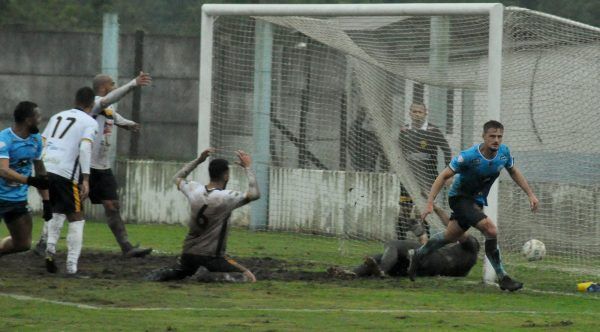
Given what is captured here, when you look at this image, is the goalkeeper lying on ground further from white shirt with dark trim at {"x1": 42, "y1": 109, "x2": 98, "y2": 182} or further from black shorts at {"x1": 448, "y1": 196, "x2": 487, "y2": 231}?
white shirt with dark trim at {"x1": 42, "y1": 109, "x2": 98, "y2": 182}

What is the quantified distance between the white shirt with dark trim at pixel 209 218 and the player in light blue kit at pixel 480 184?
1.85m

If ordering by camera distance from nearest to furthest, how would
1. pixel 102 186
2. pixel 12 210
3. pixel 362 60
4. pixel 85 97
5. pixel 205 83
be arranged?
pixel 12 210, pixel 85 97, pixel 102 186, pixel 205 83, pixel 362 60

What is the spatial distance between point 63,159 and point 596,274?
559cm

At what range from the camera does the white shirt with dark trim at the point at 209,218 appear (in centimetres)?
1380

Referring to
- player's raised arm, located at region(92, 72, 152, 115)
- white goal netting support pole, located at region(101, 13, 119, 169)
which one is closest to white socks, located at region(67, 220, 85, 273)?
player's raised arm, located at region(92, 72, 152, 115)

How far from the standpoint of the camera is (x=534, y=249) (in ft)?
50.8

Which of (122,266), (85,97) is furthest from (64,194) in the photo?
(122,266)

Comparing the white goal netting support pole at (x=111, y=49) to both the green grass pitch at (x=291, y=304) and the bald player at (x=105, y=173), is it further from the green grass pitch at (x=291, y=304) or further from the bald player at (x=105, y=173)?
the green grass pitch at (x=291, y=304)

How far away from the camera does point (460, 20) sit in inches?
618

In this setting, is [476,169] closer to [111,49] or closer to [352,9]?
[352,9]

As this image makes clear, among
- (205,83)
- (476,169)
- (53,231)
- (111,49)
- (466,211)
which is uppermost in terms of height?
(111,49)

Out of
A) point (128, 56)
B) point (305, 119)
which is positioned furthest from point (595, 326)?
point (128, 56)

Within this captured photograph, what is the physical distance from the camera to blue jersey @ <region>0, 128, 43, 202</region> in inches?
555

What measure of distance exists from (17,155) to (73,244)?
1020 mm
